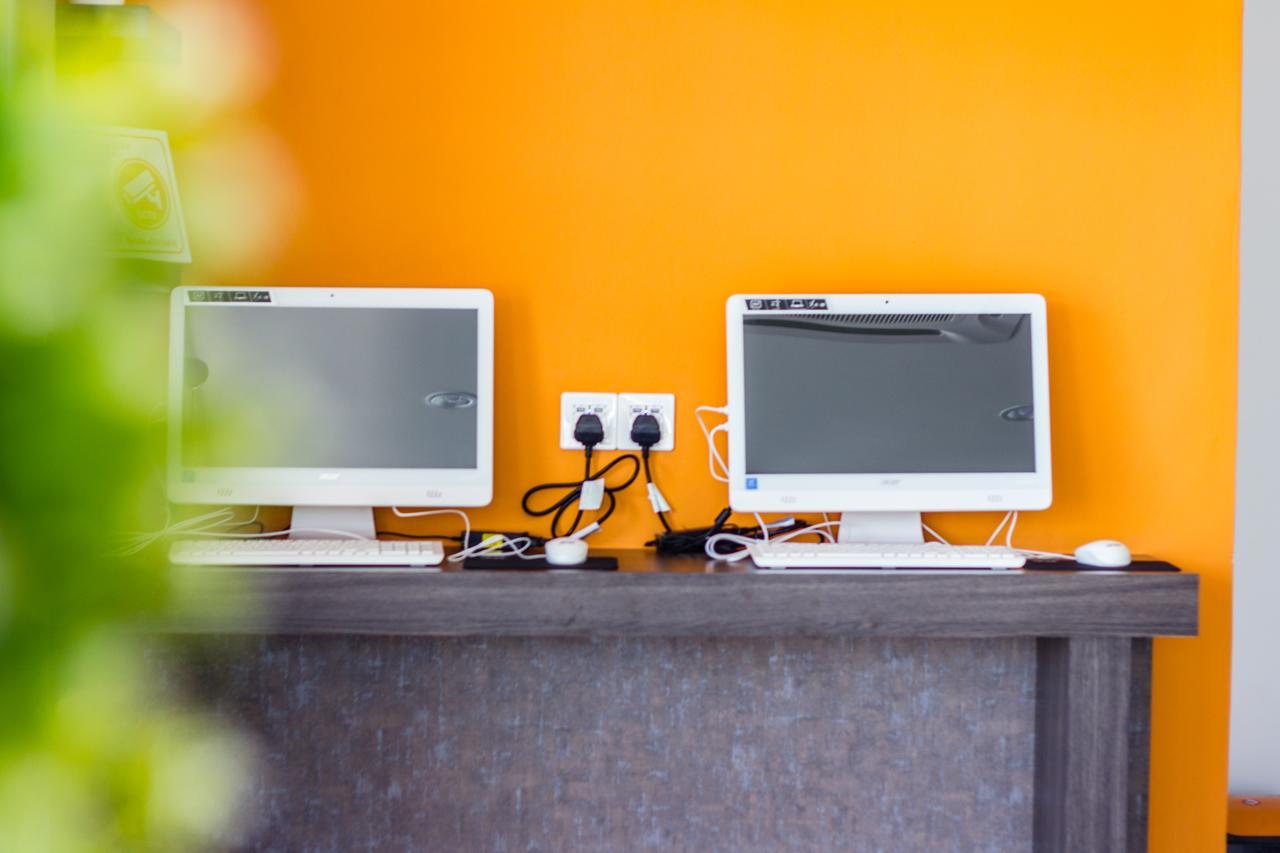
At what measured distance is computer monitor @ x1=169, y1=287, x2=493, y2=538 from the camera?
1.70m

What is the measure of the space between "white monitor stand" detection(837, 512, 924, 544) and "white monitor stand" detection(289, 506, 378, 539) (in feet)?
2.85

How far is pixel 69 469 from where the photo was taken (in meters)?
0.36

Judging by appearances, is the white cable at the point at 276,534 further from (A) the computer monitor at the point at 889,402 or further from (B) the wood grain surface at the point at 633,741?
(A) the computer monitor at the point at 889,402

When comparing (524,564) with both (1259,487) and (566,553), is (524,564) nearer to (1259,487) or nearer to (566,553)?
(566,553)

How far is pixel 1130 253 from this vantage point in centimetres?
192

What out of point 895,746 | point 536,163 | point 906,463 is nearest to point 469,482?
point 536,163

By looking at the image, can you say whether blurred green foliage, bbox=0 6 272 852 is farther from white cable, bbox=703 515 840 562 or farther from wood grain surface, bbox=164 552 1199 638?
white cable, bbox=703 515 840 562

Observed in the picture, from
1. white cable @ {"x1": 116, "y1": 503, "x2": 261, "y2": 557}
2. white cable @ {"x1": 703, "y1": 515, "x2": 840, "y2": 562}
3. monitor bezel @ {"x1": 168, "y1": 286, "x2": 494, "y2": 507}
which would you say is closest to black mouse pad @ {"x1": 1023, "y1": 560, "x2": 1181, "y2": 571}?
white cable @ {"x1": 703, "y1": 515, "x2": 840, "y2": 562}

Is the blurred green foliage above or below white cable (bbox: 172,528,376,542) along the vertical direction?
above

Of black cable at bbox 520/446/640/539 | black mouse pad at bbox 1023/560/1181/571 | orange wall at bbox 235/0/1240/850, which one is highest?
orange wall at bbox 235/0/1240/850

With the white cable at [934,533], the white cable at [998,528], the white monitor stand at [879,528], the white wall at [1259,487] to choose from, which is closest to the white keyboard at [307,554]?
the white monitor stand at [879,528]

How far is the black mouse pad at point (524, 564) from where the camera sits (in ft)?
4.97

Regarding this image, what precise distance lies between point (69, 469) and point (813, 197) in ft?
5.62

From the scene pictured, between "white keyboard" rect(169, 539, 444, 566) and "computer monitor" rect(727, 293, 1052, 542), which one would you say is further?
"computer monitor" rect(727, 293, 1052, 542)
